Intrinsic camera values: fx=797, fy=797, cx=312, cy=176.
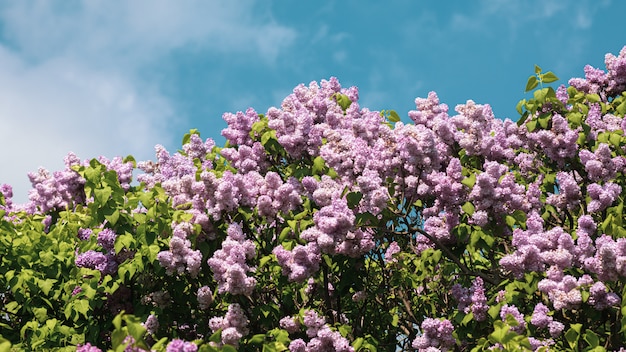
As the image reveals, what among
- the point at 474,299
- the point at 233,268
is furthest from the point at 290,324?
the point at 474,299

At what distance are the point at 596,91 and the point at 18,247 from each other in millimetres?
7042

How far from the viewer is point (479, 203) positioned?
7219mm

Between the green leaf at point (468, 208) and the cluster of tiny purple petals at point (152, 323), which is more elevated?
the green leaf at point (468, 208)

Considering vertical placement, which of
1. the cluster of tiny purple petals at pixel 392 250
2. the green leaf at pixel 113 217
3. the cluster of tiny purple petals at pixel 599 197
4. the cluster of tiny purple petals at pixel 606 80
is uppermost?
the cluster of tiny purple petals at pixel 606 80

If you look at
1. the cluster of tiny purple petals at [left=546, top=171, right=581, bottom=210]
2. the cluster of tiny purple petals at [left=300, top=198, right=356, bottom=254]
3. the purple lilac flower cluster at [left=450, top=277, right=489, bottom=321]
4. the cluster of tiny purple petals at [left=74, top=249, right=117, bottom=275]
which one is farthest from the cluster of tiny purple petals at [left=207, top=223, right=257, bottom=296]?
the cluster of tiny purple petals at [left=546, top=171, right=581, bottom=210]

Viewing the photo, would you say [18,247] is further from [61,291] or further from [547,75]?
[547,75]

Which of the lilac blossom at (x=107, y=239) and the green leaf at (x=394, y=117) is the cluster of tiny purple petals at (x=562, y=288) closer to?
the green leaf at (x=394, y=117)

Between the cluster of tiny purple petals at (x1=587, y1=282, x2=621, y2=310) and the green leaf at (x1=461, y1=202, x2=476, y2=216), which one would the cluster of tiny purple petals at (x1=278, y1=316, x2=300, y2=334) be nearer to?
the green leaf at (x1=461, y1=202, x2=476, y2=216)

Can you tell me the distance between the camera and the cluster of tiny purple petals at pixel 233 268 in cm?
693

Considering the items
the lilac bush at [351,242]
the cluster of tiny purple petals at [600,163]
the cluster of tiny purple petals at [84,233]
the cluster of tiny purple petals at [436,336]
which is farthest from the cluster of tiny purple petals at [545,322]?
the cluster of tiny purple petals at [84,233]

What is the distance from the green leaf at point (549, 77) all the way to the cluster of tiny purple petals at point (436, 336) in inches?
107

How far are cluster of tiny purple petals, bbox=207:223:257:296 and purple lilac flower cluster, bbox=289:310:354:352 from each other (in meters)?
0.60

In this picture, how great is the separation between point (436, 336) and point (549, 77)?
9.51 feet

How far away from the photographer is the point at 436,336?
707cm
